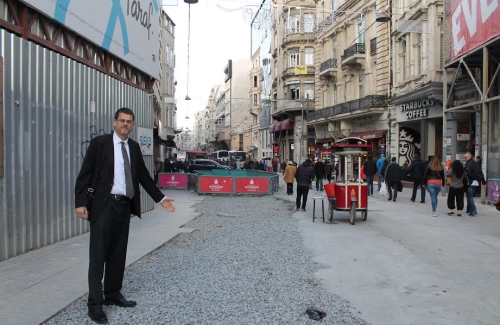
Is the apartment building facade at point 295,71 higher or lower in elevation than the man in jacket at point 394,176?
higher

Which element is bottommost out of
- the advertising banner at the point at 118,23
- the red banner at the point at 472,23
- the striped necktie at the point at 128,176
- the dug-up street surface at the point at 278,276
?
the dug-up street surface at the point at 278,276

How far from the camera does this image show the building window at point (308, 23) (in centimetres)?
4538

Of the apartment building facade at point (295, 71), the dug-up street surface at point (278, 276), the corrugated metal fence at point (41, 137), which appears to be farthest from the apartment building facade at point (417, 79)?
the corrugated metal fence at point (41, 137)

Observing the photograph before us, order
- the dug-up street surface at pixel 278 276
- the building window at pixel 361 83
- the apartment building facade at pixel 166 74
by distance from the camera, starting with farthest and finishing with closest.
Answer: the apartment building facade at pixel 166 74 → the building window at pixel 361 83 → the dug-up street surface at pixel 278 276

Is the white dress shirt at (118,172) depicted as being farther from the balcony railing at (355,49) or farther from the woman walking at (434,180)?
the balcony railing at (355,49)

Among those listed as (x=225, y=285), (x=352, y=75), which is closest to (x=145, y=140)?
(x=225, y=285)

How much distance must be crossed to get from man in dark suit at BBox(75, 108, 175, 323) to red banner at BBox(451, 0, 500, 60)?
14.3 meters

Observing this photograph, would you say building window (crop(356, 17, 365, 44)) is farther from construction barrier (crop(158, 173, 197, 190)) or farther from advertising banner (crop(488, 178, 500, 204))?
advertising banner (crop(488, 178, 500, 204))

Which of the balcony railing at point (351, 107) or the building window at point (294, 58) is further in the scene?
the building window at point (294, 58)

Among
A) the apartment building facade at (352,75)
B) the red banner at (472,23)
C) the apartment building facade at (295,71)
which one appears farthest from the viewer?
the apartment building facade at (295,71)

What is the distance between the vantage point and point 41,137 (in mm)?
7539

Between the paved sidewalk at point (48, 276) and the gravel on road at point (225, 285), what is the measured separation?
7.9 inches

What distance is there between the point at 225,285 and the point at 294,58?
4377 cm

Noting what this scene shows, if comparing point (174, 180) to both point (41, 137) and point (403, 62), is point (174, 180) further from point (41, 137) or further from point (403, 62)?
point (403, 62)
